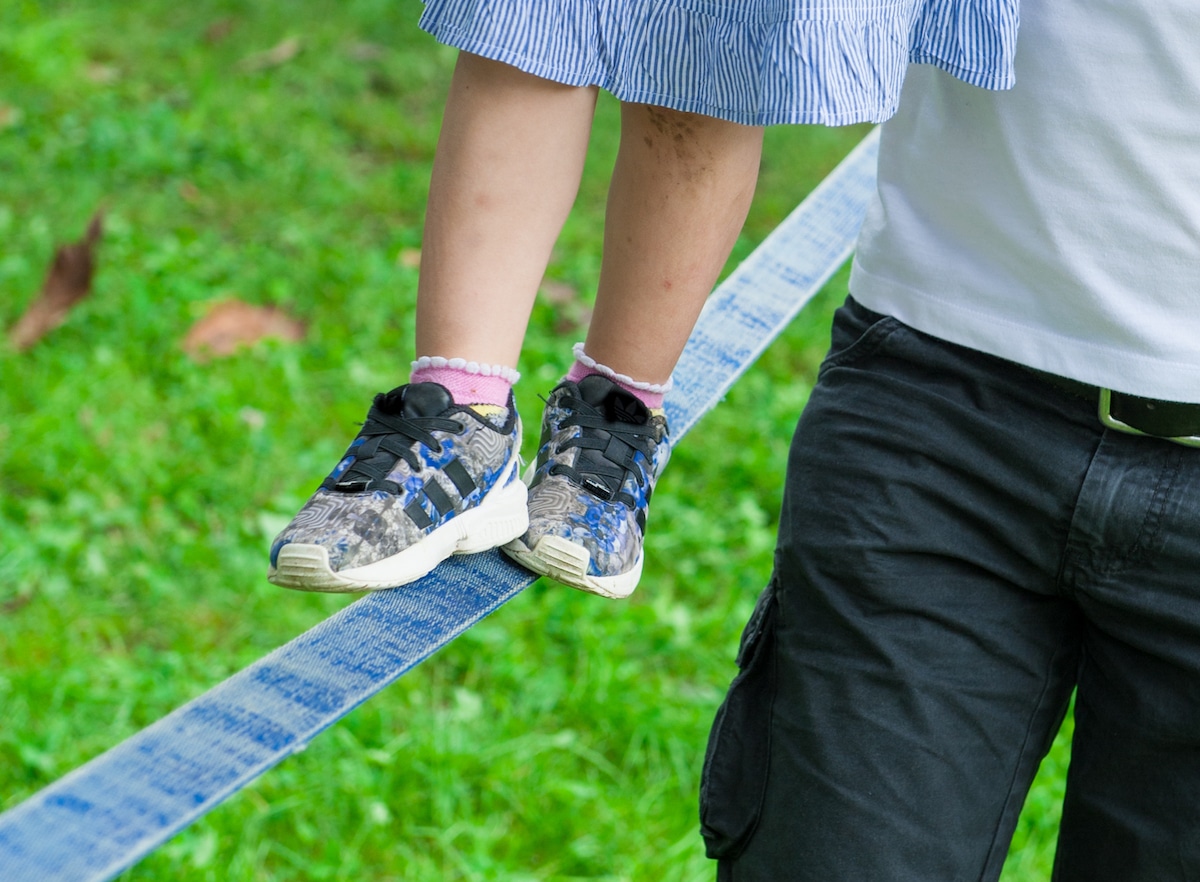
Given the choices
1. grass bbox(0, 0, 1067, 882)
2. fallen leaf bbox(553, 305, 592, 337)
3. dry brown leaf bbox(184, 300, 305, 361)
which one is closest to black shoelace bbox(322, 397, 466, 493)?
grass bbox(0, 0, 1067, 882)

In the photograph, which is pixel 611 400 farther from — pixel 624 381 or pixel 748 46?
pixel 748 46

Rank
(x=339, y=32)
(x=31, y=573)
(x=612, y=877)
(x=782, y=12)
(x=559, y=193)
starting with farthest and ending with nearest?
(x=339, y=32), (x=31, y=573), (x=612, y=877), (x=559, y=193), (x=782, y=12)

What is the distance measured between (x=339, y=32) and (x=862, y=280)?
9.79 feet

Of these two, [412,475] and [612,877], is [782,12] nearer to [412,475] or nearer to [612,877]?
[412,475]

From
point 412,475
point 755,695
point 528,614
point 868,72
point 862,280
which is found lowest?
point 528,614

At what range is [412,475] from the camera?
95cm

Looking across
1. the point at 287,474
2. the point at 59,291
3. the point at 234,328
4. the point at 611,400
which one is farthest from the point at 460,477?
the point at 59,291

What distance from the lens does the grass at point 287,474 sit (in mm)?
1810

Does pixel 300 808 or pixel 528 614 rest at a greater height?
pixel 528 614

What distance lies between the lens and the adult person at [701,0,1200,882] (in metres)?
0.88

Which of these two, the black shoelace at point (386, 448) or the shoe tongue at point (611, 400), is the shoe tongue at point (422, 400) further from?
the shoe tongue at point (611, 400)

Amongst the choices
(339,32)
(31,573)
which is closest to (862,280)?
(31,573)

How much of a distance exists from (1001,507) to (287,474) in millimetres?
1640

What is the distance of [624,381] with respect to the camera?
3.59 feet
